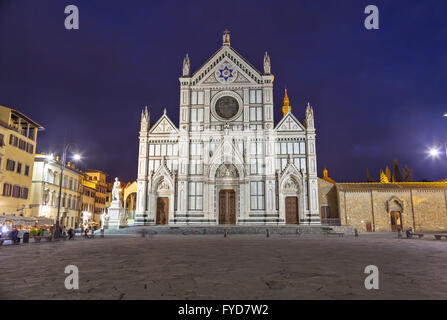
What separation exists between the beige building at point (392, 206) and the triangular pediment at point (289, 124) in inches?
360

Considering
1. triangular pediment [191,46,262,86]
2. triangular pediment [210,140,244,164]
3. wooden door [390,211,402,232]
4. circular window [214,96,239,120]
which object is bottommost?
wooden door [390,211,402,232]

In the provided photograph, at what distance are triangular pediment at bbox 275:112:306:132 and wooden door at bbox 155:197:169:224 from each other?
52.7ft

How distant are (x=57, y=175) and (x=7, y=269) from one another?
42606 mm

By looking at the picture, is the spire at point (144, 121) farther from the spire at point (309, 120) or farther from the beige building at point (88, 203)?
the beige building at point (88, 203)

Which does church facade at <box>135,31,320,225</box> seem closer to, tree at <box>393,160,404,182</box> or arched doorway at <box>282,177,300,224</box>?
arched doorway at <box>282,177,300,224</box>

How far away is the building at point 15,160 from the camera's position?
34594 millimetres

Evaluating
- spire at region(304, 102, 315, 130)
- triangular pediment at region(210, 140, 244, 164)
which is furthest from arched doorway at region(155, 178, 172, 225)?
spire at region(304, 102, 315, 130)

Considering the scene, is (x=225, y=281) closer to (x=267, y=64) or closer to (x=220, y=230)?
(x=220, y=230)

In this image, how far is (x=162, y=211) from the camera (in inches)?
1495

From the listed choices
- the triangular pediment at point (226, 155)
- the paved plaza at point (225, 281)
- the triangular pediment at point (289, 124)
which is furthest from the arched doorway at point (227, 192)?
the paved plaza at point (225, 281)

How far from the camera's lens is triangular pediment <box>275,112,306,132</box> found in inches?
1518

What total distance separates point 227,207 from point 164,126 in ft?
41.4
